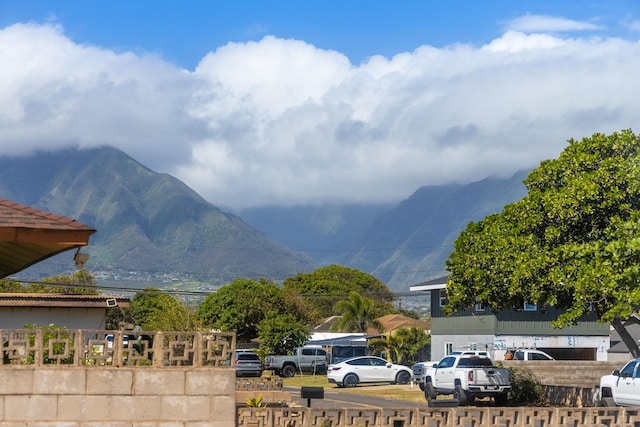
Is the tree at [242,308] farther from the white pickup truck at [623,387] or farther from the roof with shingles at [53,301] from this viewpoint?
the white pickup truck at [623,387]

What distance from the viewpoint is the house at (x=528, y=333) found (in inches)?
2071

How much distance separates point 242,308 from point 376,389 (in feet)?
107

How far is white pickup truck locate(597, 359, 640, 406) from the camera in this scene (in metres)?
24.9

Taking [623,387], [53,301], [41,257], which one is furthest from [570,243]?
[41,257]

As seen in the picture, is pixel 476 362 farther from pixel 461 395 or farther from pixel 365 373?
pixel 365 373

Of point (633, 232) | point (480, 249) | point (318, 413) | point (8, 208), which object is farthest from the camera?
point (480, 249)

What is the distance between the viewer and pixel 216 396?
15.6 m

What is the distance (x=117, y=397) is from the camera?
603 inches

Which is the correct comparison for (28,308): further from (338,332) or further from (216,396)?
(338,332)

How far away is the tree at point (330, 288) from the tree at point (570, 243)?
82.6 m

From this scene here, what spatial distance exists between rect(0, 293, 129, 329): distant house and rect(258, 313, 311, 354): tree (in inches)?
1573

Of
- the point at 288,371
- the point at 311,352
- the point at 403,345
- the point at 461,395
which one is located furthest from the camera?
the point at 403,345

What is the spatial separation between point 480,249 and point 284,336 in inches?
1516

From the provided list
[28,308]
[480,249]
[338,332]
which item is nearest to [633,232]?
[480,249]
